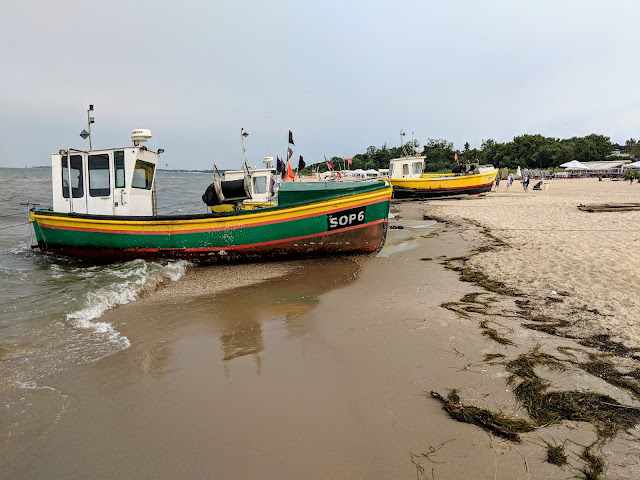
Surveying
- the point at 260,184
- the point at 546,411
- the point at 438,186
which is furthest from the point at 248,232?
the point at 438,186

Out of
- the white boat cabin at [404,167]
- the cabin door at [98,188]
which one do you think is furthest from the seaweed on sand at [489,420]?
the white boat cabin at [404,167]

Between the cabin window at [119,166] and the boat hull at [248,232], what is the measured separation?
1.04 m

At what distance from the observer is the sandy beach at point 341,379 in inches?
102

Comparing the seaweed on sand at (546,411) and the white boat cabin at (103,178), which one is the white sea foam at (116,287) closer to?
the white boat cabin at (103,178)

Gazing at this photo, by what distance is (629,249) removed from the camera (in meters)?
7.71

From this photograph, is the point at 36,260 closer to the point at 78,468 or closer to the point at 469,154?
the point at 78,468

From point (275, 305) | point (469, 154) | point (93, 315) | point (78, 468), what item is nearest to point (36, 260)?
point (93, 315)

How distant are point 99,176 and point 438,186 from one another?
66.7ft

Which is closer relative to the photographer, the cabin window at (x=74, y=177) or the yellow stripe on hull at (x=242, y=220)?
the yellow stripe on hull at (x=242, y=220)

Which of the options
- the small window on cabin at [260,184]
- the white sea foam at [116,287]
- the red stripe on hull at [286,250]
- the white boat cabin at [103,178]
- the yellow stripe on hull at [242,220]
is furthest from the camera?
the small window on cabin at [260,184]

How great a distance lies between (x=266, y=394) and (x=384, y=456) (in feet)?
3.83

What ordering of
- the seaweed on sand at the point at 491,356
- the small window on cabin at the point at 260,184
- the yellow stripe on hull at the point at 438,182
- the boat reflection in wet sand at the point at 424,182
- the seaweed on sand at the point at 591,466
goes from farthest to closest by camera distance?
the boat reflection in wet sand at the point at 424,182, the yellow stripe on hull at the point at 438,182, the small window on cabin at the point at 260,184, the seaweed on sand at the point at 491,356, the seaweed on sand at the point at 591,466

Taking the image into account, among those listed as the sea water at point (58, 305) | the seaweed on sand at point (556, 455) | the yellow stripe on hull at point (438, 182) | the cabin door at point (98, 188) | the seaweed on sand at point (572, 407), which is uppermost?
the yellow stripe on hull at point (438, 182)

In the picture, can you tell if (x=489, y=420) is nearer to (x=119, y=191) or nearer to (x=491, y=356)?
(x=491, y=356)
